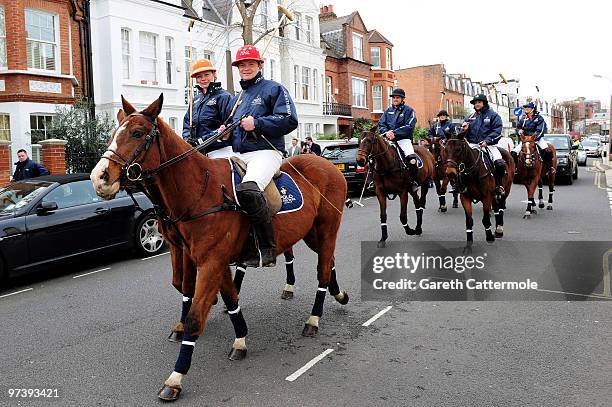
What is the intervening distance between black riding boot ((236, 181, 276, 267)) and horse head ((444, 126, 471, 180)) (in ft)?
18.0

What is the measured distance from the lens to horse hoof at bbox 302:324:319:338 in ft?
18.9

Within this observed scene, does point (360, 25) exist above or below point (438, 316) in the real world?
above

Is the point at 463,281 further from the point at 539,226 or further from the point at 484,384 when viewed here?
the point at 539,226

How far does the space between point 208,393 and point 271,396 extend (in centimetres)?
54

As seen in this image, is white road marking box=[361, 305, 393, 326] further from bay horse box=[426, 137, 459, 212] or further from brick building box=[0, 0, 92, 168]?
brick building box=[0, 0, 92, 168]

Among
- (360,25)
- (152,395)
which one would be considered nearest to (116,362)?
(152,395)

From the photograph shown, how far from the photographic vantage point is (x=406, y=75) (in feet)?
→ 229

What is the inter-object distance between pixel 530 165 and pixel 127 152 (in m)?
12.2

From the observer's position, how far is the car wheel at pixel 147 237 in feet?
33.7

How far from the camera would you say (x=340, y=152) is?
20.7 meters

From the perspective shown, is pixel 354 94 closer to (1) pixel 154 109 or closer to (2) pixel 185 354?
(1) pixel 154 109

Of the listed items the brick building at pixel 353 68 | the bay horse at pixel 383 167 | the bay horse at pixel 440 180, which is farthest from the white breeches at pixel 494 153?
the brick building at pixel 353 68

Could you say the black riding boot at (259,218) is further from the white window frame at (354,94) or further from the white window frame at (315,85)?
the white window frame at (354,94)

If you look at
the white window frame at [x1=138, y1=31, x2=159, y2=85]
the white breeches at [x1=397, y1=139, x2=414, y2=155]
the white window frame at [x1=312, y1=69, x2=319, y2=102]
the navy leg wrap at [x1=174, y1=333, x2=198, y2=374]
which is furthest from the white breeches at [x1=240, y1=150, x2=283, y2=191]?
the white window frame at [x1=312, y1=69, x2=319, y2=102]
